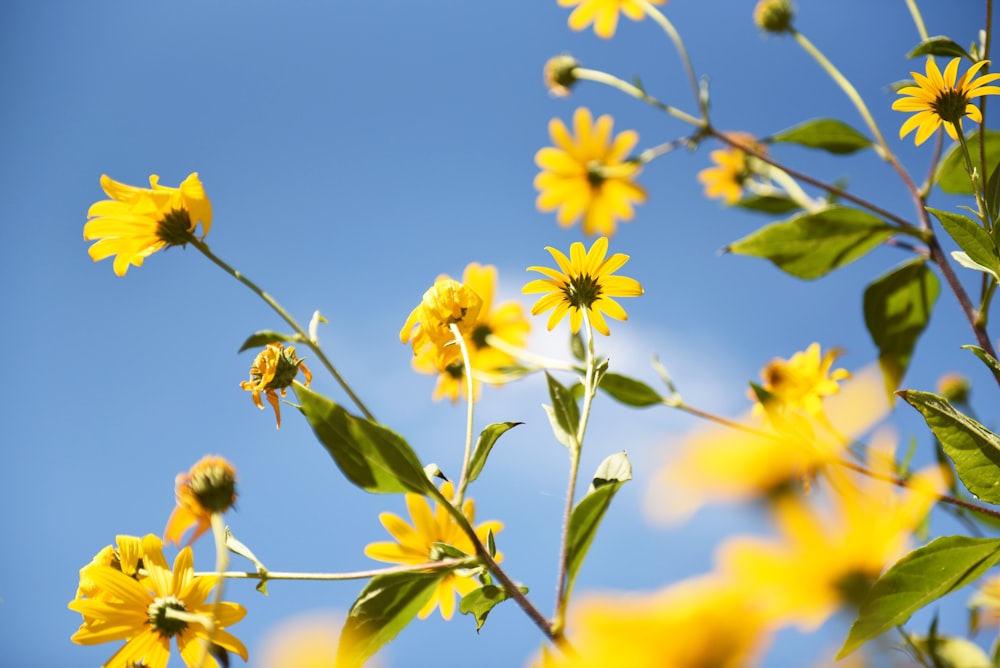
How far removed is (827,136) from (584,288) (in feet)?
2.85

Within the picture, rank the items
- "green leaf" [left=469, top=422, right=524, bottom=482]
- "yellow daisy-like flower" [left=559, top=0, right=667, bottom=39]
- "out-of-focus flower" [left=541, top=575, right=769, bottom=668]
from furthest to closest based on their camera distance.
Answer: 1. "yellow daisy-like flower" [left=559, top=0, right=667, bottom=39]
2. "green leaf" [left=469, top=422, right=524, bottom=482]
3. "out-of-focus flower" [left=541, top=575, right=769, bottom=668]

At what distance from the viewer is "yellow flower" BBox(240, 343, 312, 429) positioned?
3.10 ft

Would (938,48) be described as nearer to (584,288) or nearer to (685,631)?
(584,288)

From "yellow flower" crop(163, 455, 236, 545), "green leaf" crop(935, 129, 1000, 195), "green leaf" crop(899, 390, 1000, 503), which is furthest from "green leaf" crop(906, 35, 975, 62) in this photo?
"yellow flower" crop(163, 455, 236, 545)

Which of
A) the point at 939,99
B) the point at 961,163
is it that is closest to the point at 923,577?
the point at 939,99

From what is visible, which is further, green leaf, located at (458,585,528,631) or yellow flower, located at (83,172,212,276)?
yellow flower, located at (83,172,212,276)

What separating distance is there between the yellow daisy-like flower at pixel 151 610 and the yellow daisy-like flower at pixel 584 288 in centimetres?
54

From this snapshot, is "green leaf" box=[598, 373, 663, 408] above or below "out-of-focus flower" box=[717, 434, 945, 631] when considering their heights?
above

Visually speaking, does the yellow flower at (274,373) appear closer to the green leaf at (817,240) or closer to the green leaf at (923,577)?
the green leaf at (923,577)

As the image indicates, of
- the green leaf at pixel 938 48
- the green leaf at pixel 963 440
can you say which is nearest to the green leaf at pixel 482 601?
the green leaf at pixel 963 440

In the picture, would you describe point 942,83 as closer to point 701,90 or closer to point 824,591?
point 701,90

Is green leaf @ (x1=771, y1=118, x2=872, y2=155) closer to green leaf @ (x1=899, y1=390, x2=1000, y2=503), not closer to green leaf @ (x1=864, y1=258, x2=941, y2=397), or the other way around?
green leaf @ (x1=864, y1=258, x2=941, y2=397)

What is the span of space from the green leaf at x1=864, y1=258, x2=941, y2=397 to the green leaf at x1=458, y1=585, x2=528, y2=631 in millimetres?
1037

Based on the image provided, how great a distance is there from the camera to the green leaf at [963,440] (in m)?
0.81
